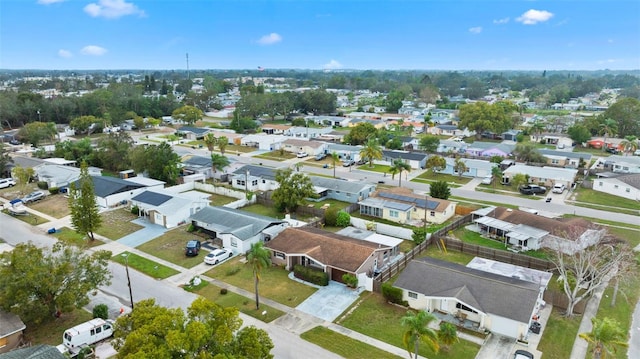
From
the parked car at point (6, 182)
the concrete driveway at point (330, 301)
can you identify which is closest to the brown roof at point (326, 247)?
the concrete driveway at point (330, 301)

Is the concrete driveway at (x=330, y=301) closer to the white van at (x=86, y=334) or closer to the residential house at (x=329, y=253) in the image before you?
the residential house at (x=329, y=253)

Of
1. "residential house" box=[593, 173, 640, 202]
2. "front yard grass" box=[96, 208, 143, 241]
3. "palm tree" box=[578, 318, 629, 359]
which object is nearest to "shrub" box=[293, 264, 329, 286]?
"palm tree" box=[578, 318, 629, 359]

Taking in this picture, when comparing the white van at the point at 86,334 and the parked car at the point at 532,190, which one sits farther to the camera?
the parked car at the point at 532,190

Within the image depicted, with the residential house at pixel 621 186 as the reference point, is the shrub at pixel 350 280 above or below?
below

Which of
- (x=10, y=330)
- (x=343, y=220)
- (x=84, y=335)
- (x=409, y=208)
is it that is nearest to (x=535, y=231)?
(x=409, y=208)

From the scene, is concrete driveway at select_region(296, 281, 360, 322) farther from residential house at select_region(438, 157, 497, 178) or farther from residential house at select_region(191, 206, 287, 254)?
residential house at select_region(438, 157, 497, 178)

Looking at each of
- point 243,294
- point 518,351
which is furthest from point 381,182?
point 518,351
